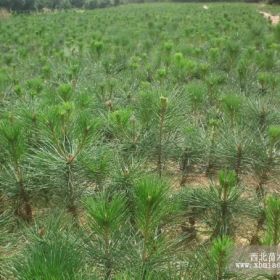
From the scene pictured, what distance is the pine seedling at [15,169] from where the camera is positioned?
53.4 inches

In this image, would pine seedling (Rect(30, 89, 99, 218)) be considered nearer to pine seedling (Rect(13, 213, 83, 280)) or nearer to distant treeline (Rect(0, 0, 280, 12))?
pine seedling (Rect(13, 213, 83, 280))

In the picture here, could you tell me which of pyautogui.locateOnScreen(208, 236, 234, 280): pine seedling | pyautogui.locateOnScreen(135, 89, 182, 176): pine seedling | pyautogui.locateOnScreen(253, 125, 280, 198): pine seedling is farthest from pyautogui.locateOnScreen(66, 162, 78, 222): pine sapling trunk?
pyautogui.locateOnScreen(253, 125, 280, 198): pine seedling

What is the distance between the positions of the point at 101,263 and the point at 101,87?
143 cm

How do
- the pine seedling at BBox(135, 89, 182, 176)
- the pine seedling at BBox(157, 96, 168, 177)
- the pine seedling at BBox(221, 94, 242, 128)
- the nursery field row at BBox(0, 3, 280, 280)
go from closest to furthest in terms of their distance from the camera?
the nursery field row at BBox(0, 3, 280, 280)
the pine seedling at BBox(157, 96, 168, 177)
the pine seedling at BBox(135, 89, 182, 176)
the pine seedling at BBox(221, 94, 242, 128)

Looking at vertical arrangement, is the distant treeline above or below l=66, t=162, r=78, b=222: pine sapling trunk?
above

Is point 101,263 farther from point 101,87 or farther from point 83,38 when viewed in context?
point 83,38

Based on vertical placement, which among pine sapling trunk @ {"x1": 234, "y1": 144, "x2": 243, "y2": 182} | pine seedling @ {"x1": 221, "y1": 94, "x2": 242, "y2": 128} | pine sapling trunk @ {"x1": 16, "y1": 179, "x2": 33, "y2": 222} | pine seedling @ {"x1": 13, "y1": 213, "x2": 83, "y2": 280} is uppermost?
pine seedling @ {"x1": 221, "y1": 94, "x2": 242, "y2": 128}

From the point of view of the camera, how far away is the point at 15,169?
1523 millimetres

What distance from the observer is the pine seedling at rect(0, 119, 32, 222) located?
1355 mm

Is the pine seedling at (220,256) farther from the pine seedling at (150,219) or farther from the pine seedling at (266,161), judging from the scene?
the pine seedling at (266,161)

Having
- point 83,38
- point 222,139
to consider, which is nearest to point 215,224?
point 222,139

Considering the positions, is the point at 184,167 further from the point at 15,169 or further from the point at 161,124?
the point at 15,169

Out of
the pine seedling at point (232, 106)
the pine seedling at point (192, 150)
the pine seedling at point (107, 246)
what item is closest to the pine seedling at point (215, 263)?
the pine seedling at point (107, 246)

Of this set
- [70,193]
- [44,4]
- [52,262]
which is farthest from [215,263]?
[44,4]
